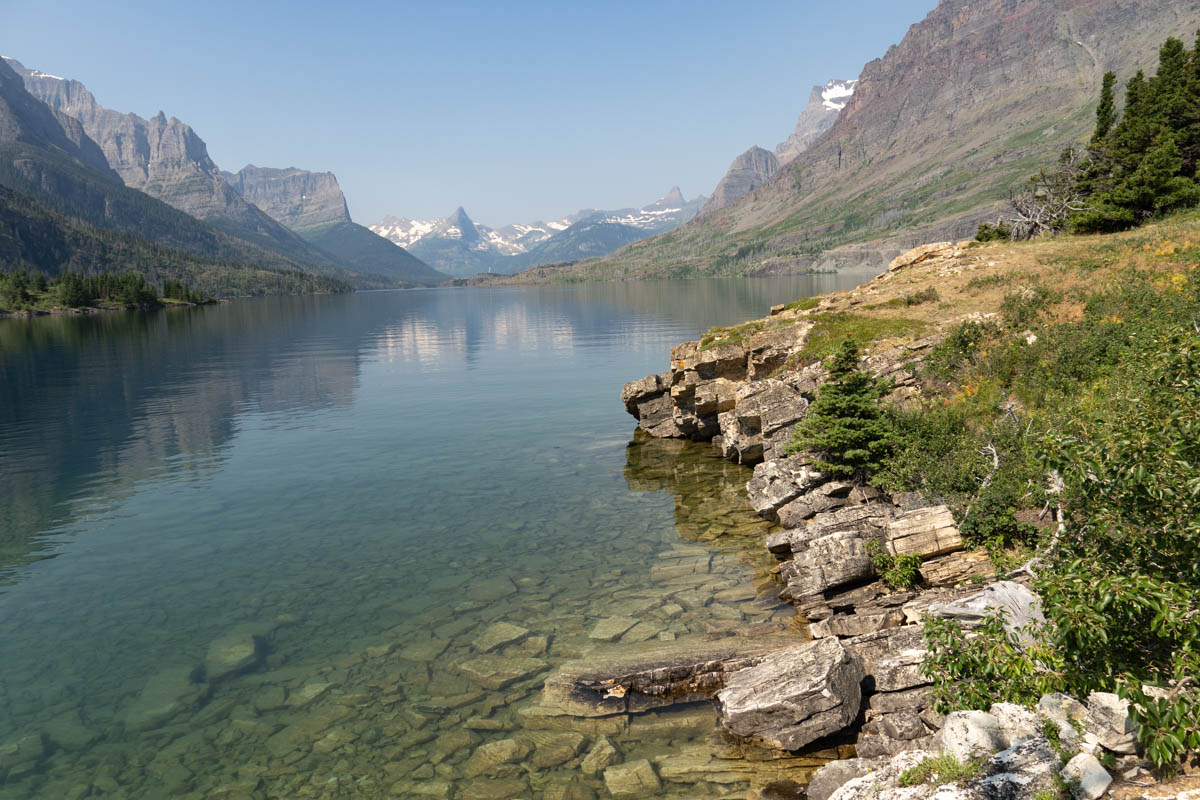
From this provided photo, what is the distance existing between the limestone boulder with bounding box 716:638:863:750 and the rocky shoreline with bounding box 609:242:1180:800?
0.03m

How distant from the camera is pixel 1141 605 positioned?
9.59m

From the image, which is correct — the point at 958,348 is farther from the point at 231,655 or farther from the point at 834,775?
the point at 231,655

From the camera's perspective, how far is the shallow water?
16703 millimetres

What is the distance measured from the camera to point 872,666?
1731 cm

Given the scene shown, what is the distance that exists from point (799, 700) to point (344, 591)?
17.8 m

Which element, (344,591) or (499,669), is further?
(344,591)

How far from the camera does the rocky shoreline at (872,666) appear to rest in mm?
10734

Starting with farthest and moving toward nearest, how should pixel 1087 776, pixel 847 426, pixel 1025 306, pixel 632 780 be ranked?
1. pixel 1025 306
2. pixel 847 426
3. pixel 632 780
4. pixel 1087 776

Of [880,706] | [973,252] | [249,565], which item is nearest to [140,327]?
[249,565]

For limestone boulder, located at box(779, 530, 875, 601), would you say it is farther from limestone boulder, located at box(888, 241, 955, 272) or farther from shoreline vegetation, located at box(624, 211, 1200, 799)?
limestone boulder, located at box(888, 241, 955, 272)

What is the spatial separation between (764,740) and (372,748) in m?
10.2

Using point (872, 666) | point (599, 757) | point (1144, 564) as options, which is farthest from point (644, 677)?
point (1144, 564)

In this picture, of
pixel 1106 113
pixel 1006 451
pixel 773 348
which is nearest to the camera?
pixel 1006 451

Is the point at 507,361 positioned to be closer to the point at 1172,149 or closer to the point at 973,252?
the point at 973,252
